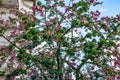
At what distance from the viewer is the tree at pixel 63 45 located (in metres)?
6.65

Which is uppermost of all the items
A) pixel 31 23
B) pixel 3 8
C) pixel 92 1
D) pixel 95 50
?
pixel 3 8

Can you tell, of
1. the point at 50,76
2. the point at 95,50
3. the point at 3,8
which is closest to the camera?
the point at 95,50

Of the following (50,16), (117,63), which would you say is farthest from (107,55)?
(50,16)

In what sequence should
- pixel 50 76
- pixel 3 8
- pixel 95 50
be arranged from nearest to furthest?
pixel 95 50, pixel 50 76, pixel 3 8

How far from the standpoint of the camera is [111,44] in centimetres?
667

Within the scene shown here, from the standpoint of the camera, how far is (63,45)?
669 centimetres

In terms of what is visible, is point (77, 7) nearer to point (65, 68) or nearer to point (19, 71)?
point (65, 68)

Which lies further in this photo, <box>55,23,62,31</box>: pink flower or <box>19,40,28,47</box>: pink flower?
<box>19,40,28,47</box>: pink flower

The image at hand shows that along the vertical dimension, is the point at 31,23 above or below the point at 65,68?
above

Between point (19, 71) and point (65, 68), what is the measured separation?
3.04ft

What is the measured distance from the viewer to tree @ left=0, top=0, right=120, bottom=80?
665 cm

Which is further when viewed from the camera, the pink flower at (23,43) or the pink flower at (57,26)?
the pink flower at (23,43)

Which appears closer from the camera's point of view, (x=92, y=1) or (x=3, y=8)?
(x=92, y=1)

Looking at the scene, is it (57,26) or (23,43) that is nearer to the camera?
(57,26)
